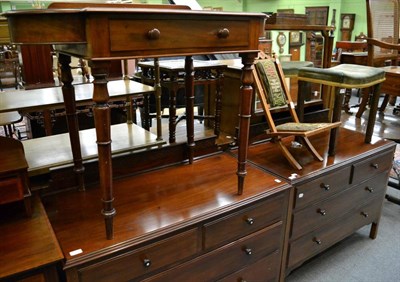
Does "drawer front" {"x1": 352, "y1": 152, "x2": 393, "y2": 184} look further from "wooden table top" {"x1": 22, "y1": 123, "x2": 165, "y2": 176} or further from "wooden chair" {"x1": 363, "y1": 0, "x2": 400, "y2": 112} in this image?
"wooden table top" {"x1": 22, "y1": 123, "x2": 165, "y2": 176}

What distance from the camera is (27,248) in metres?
1.11

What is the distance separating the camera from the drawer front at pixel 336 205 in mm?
1849

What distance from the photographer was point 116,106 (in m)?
2.60

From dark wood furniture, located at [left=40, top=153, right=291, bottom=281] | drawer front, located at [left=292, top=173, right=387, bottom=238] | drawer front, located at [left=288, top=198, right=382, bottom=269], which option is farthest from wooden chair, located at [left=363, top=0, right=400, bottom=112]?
dark wood furniture, located at [left=40, top=153, right=291, bottom=281]

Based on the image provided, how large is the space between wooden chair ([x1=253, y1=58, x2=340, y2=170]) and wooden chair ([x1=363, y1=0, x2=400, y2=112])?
120 cm

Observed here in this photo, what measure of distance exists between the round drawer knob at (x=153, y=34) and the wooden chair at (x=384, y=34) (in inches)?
94.0

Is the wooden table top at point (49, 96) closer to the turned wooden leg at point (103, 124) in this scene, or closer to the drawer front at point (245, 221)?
the turned wooden leg at point (103, 124)

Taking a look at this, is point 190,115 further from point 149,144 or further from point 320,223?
point 320,223

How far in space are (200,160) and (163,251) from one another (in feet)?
2.37

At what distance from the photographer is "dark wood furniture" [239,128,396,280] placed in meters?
1.82

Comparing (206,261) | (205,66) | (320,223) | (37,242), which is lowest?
(320,223)

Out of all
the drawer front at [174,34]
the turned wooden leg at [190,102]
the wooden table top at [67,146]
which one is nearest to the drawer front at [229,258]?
the turned wooden leg at [190,102]

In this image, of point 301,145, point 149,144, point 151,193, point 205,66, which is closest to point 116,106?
point 205,66

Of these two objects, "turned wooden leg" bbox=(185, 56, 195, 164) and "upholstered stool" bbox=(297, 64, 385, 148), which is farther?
"upholstered stool" bbox=(297, 64, 385, 148)
